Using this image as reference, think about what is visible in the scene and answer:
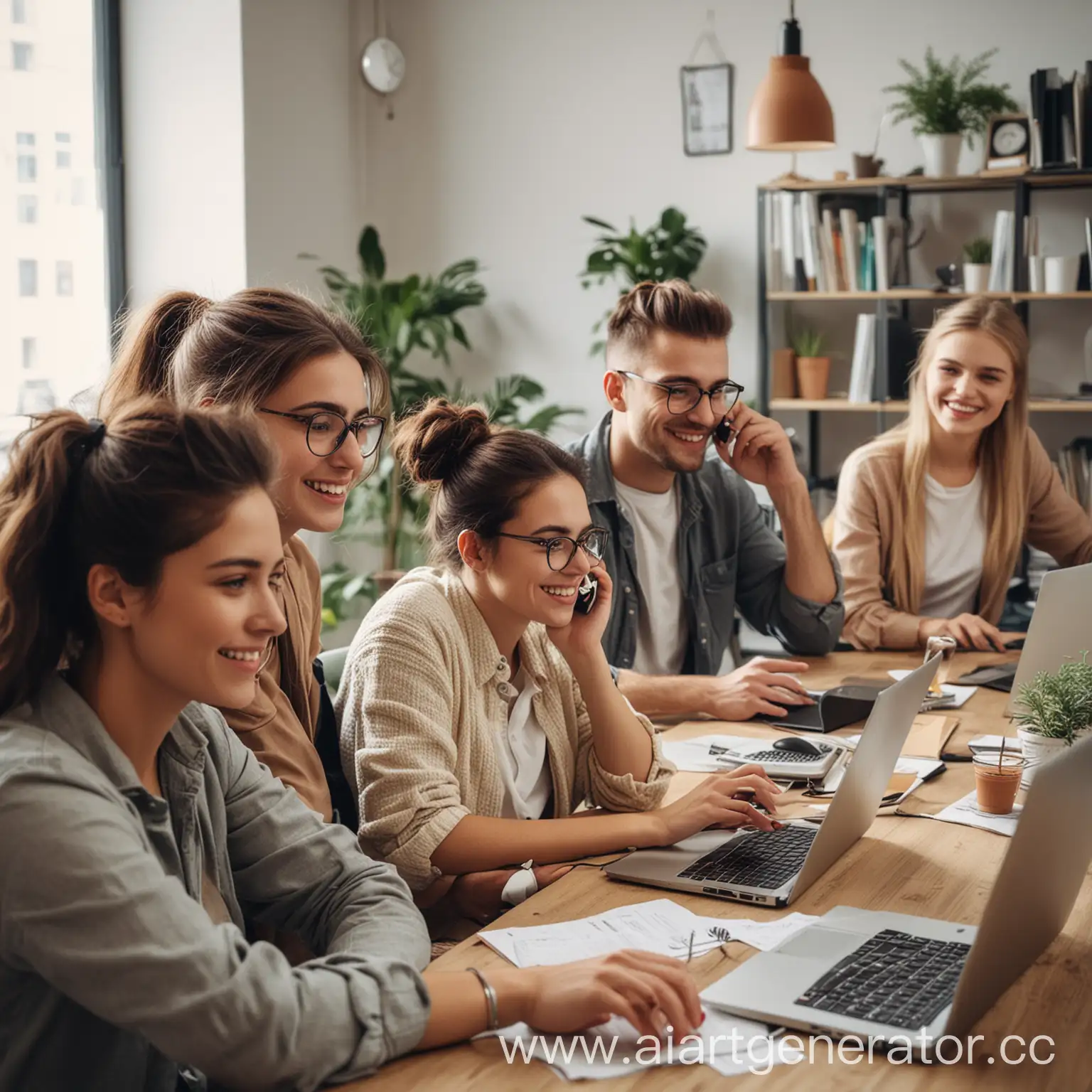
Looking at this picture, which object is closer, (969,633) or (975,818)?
(975,818)

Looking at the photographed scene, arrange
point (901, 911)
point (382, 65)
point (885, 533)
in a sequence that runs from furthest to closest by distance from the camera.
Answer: point (382, 65)
point (885, 533)
point (901, 911)

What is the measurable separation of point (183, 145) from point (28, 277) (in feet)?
2.43

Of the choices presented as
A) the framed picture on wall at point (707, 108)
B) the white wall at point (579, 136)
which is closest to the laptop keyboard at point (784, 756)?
the white wall at point (579, 136)

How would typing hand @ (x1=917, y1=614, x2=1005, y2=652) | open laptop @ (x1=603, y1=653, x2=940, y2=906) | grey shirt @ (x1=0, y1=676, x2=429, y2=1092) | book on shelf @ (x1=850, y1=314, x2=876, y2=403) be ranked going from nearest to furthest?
grey shirt @ (x1=0, y1=676, x2=429, y2=1092) → open laptop @ (x1=603, y1=653, x2=940, y2=906) → typing hand @ (x1=917, y1=614, x2=1005, y2=652) → book on shelf @ (x1=850, y1=314, x2=876, y2=403)

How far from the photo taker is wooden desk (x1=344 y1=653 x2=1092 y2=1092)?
1.13 m

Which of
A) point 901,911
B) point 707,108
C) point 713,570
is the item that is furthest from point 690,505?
point 707,108

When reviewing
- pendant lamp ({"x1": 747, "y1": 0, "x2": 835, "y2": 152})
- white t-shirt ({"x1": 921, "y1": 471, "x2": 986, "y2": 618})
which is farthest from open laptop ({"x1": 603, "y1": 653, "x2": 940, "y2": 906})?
pendant lamp ({"x1": 747, "y1": 0, "x2": 835, "y2": 152})

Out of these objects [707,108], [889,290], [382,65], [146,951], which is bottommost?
[146,951]

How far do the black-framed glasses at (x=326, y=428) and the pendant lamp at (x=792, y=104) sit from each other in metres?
2.40

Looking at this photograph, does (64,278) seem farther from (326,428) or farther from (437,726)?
(437,726)

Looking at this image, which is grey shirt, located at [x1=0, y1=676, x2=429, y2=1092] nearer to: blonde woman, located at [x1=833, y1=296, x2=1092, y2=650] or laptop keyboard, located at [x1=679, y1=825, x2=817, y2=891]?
laptop keyboard, located at [x1=679, y1=825, x2=817, y2=891]

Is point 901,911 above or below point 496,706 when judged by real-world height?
below

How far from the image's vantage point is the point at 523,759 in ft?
6.40

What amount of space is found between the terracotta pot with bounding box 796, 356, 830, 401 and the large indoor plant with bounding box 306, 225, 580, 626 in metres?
0.91
